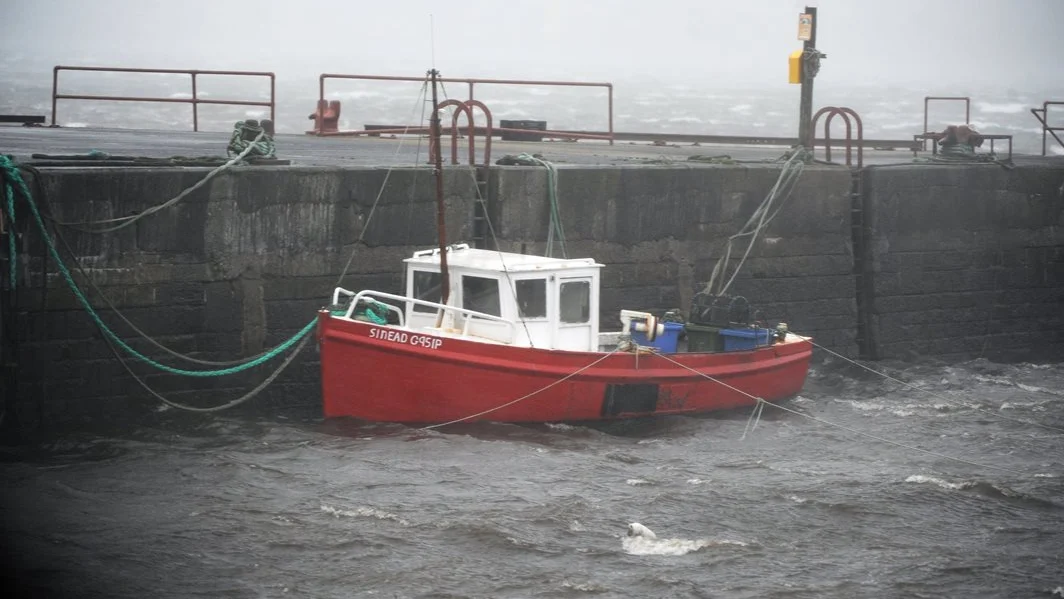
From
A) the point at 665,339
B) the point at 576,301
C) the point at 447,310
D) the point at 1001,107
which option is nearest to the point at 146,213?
the point at 447,310

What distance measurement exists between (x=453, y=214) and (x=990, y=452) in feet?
19.3

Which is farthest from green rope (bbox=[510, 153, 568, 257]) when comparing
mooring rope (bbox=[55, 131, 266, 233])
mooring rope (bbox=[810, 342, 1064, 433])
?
mooring rope (bbox=[810, 342, 1064, 433])

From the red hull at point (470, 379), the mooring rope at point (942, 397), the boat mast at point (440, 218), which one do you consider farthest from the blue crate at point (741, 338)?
the boat mast at point (440, 218)

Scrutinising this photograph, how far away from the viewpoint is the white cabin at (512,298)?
12359 millimetres

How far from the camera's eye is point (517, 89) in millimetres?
129375

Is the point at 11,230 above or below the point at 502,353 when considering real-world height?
above

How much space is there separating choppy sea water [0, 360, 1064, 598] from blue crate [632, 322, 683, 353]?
0.77 metres

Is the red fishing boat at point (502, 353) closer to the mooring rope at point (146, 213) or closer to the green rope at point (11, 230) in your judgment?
the mooring rope at point (146, 213)

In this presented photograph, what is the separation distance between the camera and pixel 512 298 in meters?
12.3

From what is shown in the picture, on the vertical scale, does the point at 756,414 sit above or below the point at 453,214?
below

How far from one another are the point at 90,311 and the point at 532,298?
158 inches

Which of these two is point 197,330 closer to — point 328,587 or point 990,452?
point 328,587

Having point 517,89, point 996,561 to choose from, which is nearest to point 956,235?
point 996,561

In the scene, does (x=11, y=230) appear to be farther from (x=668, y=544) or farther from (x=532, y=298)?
(x=668, y=544)
